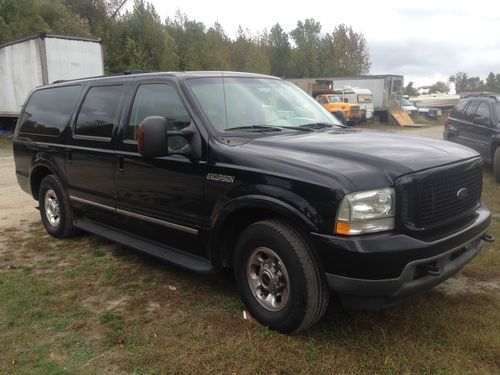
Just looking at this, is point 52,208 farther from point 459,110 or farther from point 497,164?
point 459,110

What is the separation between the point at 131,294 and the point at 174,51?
28071 mm

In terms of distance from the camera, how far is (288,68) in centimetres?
5491

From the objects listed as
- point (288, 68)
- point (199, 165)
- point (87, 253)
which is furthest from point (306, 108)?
point (288, 68)

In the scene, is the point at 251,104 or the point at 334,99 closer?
the point at 251,104

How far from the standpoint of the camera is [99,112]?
4781mm

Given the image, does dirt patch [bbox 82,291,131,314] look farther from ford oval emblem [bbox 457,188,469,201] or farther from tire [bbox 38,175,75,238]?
ford oval emblem [bbox 457,188,469,201]

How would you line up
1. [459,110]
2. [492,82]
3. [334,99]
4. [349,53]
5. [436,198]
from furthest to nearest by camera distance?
[492,82] < [349,53] < [334,99] < [459,110] < [436,198]

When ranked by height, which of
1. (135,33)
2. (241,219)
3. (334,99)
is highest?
(135,33)

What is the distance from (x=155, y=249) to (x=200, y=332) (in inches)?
42.3

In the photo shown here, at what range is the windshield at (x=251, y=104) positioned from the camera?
12.7 ft

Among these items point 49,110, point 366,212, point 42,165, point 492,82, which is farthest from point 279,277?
point 492,82

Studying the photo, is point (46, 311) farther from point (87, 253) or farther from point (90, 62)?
point (90, 62)

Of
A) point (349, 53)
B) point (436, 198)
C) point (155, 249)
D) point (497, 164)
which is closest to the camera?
point (436, 198)

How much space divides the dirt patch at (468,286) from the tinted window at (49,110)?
13.8ft
